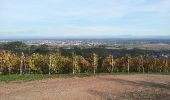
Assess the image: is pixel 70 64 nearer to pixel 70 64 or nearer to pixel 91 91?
pixel 70 64

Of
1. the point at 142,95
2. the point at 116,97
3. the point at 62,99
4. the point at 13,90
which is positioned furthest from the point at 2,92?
the point at 142,95

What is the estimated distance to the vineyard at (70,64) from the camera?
4134 cm

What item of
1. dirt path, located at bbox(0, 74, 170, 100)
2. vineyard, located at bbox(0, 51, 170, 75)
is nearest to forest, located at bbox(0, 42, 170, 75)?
vineyard, located at bbox(0, 51, 170, 75)

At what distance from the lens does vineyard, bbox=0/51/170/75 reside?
41.3 meters

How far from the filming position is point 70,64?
43.2 meters

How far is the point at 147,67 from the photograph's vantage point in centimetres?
4547

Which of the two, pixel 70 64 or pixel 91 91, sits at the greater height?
pixel 91 91

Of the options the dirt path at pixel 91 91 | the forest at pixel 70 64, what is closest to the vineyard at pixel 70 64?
the forest at pixel 70 64

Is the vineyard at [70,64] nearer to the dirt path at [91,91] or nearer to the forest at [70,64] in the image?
the forest at [70,64]

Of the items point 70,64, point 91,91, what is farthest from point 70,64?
point 91,91

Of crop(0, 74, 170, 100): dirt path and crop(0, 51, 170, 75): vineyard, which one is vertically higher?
crop(0, 74, 170, 100): dirt path

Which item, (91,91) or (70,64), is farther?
(70,64)

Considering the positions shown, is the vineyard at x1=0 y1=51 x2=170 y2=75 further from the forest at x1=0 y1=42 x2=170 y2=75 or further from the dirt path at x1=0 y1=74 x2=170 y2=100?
the dirt path at x1=0 y1=74 x2=170 y2=100

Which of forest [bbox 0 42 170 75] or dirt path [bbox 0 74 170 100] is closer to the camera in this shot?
dirt path [bbox 0 74 170 100]
